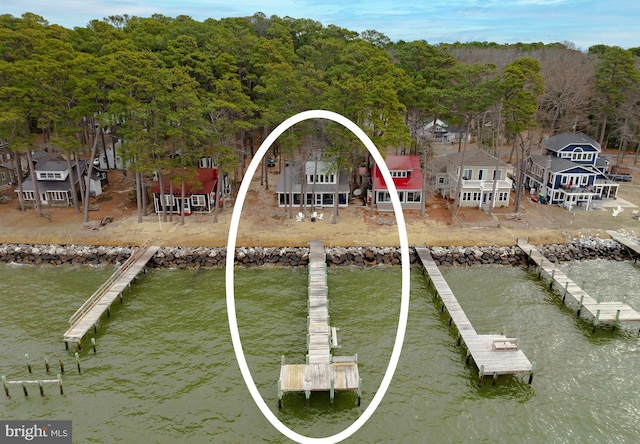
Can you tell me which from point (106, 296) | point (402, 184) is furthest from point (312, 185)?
point (106, 296)

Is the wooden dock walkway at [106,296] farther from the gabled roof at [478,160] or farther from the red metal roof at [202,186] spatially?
the gabled roof at [478,160]

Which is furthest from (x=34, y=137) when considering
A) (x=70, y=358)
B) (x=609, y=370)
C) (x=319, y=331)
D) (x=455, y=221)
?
(x=609, y=370)

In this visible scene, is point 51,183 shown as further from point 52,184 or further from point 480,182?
point 480,182

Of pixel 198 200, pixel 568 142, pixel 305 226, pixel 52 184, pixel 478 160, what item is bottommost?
pixel 305 226

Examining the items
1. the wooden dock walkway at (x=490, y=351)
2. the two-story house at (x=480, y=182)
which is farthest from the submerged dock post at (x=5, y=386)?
the two-story house at (x=480, y=182)

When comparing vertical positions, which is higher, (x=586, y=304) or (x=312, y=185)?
(x=312, y=185)

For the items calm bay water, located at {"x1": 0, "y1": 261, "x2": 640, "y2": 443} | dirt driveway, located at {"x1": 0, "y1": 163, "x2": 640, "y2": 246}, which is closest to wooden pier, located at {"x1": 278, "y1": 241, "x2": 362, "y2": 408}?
calm bay water, located at {"x1": 0, "y1": 261, "x2": 640, "y2": 443}
